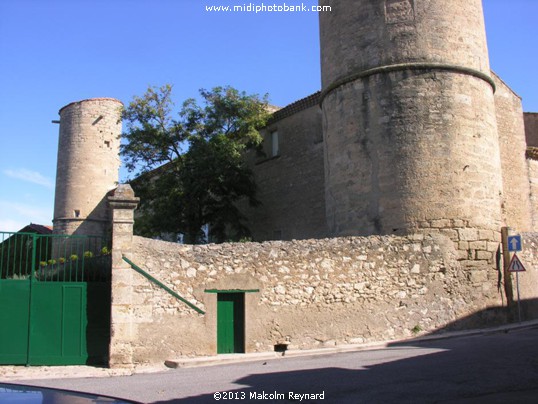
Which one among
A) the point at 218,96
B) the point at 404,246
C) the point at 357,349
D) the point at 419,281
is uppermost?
the point at 218,96

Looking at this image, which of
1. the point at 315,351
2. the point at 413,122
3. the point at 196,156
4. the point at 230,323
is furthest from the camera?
the point at 196,156

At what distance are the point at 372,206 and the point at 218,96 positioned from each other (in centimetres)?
852

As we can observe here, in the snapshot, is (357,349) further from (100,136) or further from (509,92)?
(100,136)

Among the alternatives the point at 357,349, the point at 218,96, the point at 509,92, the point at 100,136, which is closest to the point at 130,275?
the point at 357,349

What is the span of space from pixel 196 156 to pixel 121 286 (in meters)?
8.89

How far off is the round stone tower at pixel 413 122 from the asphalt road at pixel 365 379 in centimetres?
347

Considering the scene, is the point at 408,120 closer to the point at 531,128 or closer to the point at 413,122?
the point at 413,122

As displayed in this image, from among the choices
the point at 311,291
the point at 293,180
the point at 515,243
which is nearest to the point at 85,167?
the point at 293,180

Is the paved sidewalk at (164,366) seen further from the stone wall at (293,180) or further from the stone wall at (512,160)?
the stone wall at (512,160)

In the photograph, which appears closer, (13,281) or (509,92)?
(13,281)

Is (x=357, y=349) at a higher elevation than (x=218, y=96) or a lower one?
lower

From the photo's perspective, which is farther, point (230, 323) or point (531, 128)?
point (531, 128)

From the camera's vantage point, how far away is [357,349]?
402 inches

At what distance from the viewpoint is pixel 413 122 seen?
39.6 ft
